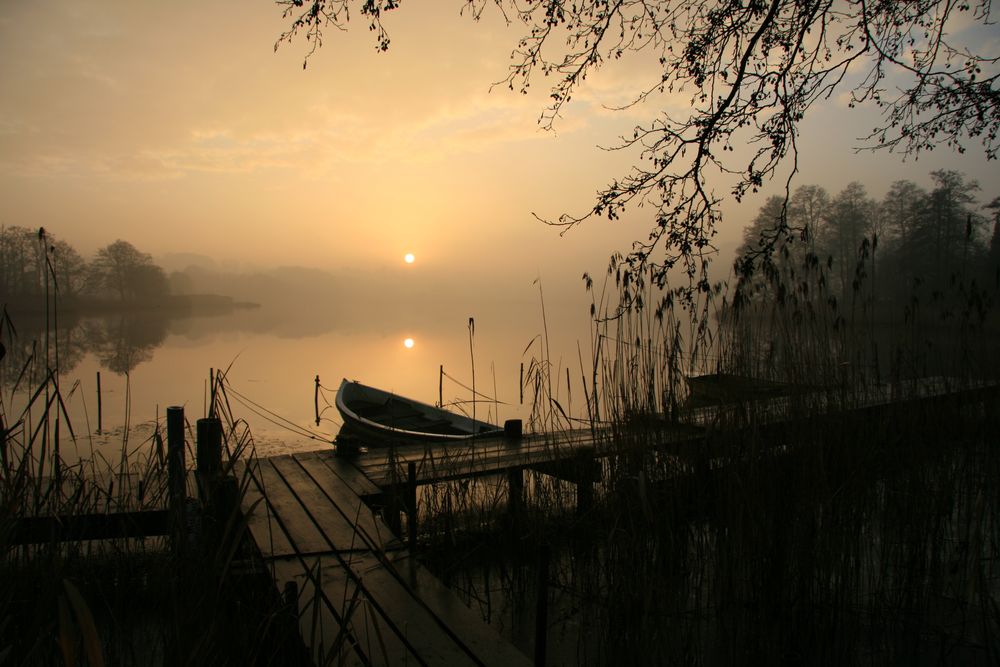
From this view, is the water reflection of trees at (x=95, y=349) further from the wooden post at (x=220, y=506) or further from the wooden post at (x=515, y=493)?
the wooden post at (x=220, y=506)

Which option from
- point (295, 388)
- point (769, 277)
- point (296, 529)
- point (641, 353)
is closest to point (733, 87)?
point (769, 277)

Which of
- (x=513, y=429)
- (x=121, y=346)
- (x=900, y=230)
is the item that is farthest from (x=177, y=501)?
(x=900, y=230)

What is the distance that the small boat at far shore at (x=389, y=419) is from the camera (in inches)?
275

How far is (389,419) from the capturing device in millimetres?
7480

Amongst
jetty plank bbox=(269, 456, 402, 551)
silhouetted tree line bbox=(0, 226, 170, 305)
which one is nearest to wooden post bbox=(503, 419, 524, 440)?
jetty plank bbox=(269, 456, 402, 551)

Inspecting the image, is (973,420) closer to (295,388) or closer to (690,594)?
(690,594)

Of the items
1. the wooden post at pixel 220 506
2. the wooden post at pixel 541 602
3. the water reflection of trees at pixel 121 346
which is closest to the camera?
the wooden post at pixel 541 602

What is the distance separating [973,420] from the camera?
3.87 meters

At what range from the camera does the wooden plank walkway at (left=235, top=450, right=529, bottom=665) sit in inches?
73.9

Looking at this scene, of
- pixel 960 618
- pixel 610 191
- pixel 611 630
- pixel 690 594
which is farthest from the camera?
pixel 610 191

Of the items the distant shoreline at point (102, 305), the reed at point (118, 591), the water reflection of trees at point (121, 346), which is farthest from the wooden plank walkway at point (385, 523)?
the distant shoreline at point (102, 305)

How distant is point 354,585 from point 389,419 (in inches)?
200

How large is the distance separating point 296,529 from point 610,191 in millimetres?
2811

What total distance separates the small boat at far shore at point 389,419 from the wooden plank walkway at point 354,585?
8.06ft
